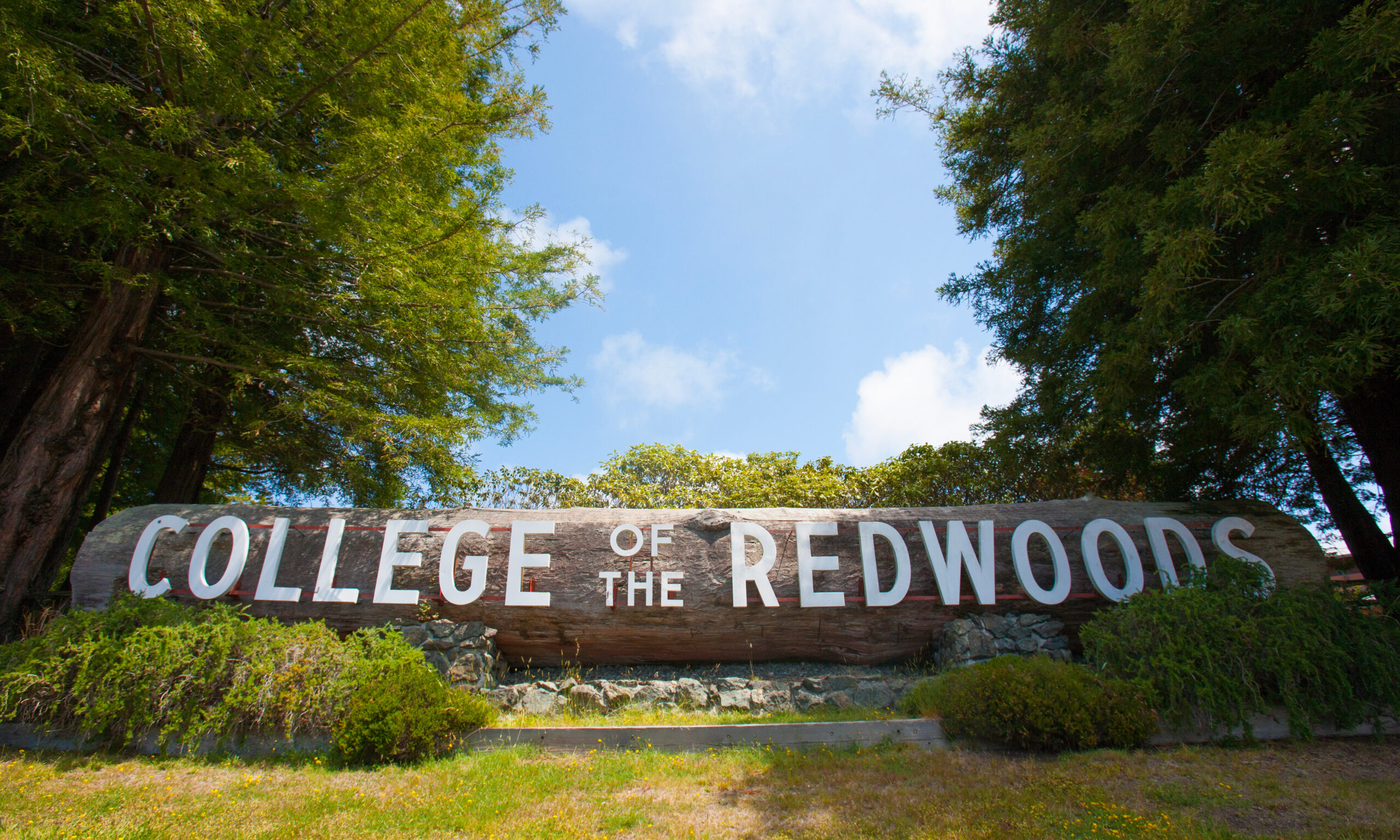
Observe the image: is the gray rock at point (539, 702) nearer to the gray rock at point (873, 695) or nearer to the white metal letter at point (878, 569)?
the gray rock at point (873, 695)

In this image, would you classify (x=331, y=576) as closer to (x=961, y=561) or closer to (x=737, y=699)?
(x=737, y=699)

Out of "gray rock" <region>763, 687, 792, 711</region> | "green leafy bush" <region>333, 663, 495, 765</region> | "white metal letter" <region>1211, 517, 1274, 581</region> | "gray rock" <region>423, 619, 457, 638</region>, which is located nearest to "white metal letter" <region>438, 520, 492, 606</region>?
Result: "gray rock" <region>423, 619, 457, 638</region>

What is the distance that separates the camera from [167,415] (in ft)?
33.0

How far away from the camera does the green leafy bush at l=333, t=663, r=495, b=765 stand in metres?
4.78

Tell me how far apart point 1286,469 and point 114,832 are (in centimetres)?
1220

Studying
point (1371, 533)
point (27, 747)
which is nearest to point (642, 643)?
point (27, 747)

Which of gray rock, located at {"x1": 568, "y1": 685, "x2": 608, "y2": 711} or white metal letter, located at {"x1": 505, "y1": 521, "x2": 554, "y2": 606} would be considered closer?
gray rock, located at {"x1": 568, "y1": 685, "x2": 608, "y2": 711}

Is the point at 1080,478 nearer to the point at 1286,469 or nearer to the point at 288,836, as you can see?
the point at 1286,469

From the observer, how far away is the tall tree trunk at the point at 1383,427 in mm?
6270

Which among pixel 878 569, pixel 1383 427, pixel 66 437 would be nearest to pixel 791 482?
pixel 878 569

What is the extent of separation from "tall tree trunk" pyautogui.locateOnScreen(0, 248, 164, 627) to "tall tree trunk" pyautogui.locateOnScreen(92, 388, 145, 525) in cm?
247

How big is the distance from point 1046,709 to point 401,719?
495 centimetres

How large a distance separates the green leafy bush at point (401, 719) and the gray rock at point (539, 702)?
1.13m

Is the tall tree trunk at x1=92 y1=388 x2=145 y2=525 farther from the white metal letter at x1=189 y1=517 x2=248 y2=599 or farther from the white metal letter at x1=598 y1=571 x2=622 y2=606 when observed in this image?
the white metal letter at x1=598 y1=571 x2=622 y2=606
